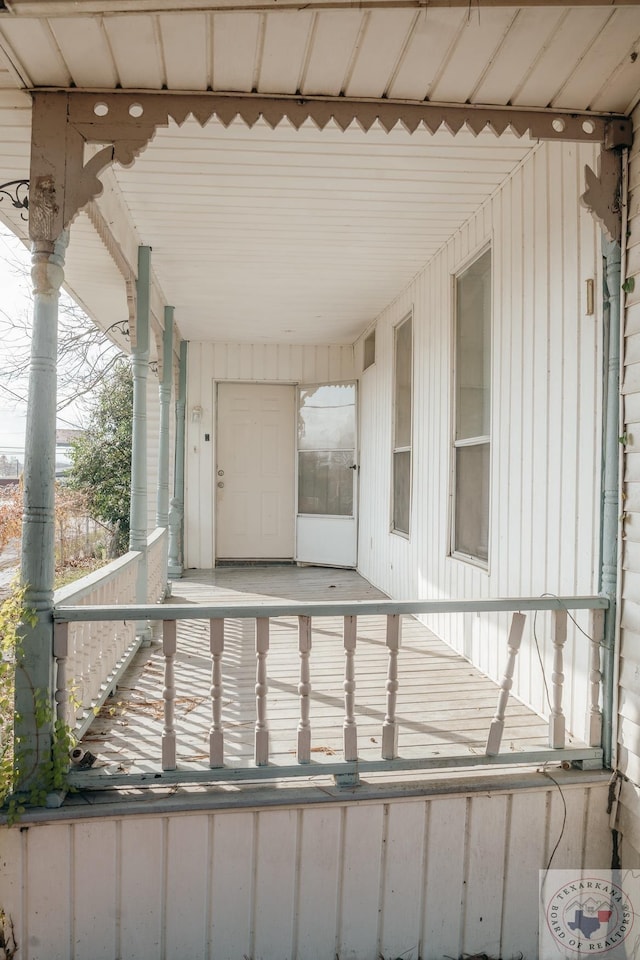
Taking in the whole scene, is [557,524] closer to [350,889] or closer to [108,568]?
[350,889]

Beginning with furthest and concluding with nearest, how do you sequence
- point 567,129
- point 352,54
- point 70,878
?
point 567,129 < point 70,878 < point 352,54

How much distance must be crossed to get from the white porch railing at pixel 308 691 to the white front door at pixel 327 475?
15.5ft

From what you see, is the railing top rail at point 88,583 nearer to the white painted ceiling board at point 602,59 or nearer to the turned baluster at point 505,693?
the turned baluster at point 505,693

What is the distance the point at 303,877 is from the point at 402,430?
3807mm

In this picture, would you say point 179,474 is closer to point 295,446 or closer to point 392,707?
point 295,446

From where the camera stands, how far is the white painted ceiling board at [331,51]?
1.74m

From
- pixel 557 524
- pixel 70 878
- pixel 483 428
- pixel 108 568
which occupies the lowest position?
pixel 70 878

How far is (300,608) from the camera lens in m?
2.13

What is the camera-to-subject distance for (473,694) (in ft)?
10.0

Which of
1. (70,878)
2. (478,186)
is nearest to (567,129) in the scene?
(478,186)

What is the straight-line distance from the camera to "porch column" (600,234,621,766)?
2219 millimetres

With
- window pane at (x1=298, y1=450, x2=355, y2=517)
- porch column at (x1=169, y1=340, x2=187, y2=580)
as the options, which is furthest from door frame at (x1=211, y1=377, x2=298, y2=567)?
porch column at (x1=169, y1=340, x2=187, y2=580)

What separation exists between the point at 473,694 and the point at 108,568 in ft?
6.44

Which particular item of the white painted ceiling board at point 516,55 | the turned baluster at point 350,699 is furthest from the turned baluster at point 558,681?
the white painted ceiling board at point 516,55
